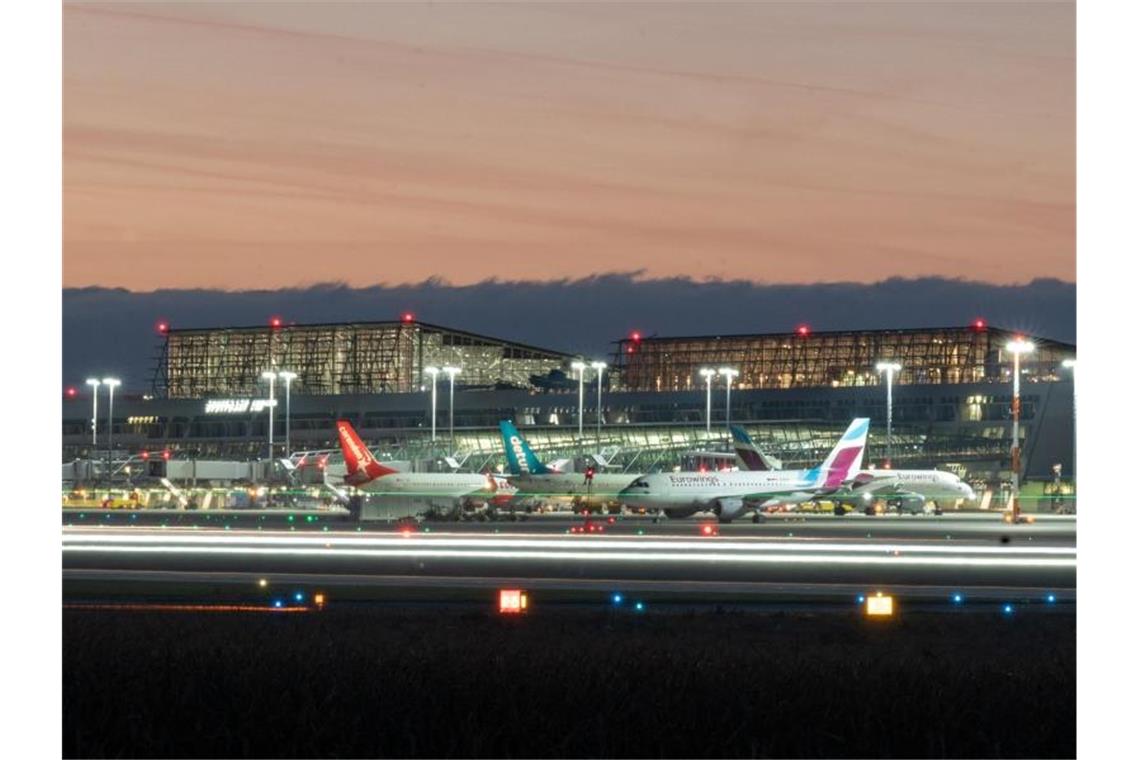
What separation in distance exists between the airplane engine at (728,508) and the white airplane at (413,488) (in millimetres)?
13731

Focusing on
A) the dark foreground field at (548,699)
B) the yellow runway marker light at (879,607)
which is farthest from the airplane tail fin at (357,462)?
the dark foreground field at (548,699)

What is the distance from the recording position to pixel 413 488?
9319 cm

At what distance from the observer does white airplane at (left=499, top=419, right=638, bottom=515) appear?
9438 cm

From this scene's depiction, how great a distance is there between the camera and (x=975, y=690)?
18.1 meters

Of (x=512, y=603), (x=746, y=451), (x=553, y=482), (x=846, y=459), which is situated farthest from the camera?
(x=746, y=451)

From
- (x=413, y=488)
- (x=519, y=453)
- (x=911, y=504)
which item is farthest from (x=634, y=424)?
(x=413, y=488)

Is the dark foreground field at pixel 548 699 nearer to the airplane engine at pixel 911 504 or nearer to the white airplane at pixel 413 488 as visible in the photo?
the white airplane at pixel 413 488

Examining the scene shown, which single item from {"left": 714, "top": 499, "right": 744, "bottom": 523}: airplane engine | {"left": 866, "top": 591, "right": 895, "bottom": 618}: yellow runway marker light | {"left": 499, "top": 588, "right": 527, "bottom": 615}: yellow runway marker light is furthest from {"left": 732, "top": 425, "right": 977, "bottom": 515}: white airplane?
Answer: {"left": 499, "top": 588, "right": 527, "bottom": 615}: yellow runway marker light

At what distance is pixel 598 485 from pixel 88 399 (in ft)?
357

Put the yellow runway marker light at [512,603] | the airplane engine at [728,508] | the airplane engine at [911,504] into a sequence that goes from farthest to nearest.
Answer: the airplane engine at [911,504] < the airplane engine at [728,508] < the yellow runway marker light at [512,603]

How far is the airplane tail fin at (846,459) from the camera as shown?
93.8 metres

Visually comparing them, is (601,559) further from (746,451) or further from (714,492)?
(746,451)

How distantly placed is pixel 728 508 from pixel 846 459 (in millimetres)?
12869
